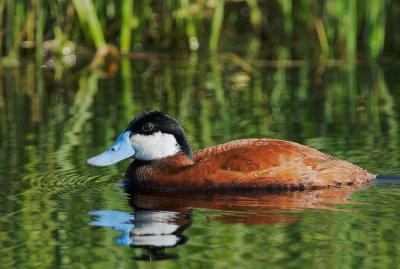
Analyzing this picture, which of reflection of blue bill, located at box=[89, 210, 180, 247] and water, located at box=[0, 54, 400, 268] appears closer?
water, located at box=[0, 54, 400, 268]

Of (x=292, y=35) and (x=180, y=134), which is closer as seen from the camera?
(x=180, y=134)

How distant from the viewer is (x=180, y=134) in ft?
26.8

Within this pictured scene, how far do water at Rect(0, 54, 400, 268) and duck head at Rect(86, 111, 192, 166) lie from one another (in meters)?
0.23

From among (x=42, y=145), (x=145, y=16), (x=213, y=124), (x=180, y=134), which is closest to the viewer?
(x=180, y=134)

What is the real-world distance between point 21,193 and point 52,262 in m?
1.98

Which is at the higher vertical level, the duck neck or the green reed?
the green reed

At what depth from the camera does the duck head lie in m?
8.17

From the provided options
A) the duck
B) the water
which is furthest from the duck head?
the water

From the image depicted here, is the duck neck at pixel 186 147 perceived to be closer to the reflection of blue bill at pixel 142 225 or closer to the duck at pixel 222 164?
the duck at pixel 222 164

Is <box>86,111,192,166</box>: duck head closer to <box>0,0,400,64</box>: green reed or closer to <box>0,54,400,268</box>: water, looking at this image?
<box>0,54,400,268</box>: water

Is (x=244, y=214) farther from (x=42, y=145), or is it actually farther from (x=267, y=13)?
(x=267, y=13)

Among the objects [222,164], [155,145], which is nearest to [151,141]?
[155,145]

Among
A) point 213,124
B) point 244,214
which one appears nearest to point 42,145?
point 213,124

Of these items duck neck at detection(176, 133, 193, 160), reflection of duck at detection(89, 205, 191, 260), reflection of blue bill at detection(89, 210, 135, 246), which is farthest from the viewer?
duck neck at detection(176, 133, 193, 160)
